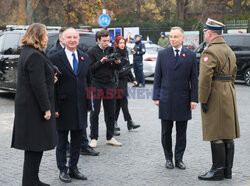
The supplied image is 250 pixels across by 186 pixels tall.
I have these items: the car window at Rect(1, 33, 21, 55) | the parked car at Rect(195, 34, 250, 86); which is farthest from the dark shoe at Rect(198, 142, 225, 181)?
the parked car at Rect(195, 34, 250, 86)

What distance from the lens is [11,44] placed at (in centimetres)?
1332

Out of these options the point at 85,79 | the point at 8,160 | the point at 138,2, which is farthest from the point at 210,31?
the point at 138,2

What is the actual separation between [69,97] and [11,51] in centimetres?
796

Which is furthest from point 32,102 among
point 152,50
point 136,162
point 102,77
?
point 152,50

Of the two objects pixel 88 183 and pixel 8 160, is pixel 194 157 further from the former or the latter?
pixel 8 160

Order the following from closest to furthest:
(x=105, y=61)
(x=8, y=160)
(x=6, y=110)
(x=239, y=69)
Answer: (x=8, y=160), (x=105, y=61), (x=6, y=110), (x=239, y=69)

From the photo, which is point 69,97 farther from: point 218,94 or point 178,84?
point 218,94

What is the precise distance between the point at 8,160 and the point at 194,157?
2.83 meters

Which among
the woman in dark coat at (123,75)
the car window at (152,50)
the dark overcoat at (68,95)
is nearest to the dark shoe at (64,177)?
the dark overcoat at (68,95)

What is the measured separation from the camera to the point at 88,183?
580cm

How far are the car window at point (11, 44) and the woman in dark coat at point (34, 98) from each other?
8.19m

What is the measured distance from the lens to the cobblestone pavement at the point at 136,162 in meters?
5.90

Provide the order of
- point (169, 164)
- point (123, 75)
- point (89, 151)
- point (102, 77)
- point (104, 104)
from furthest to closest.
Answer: point (123, 75) < point (104, 104) < point (102, 77) < point (89, 151) < point (169, 164)

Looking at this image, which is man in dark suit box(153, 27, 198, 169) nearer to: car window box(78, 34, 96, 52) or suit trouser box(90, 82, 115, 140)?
suit trouser box(90, 82, 115, 140)
